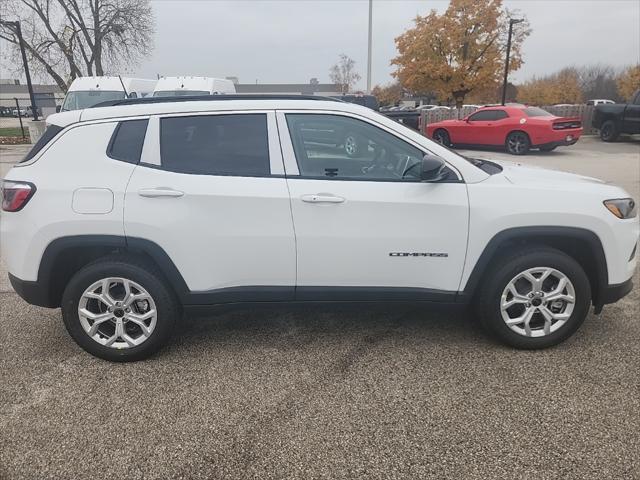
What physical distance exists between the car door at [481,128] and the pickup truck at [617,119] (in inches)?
247

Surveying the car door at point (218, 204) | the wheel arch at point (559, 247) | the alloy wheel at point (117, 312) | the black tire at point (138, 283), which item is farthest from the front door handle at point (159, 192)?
the wheel arch at point (559, 247)

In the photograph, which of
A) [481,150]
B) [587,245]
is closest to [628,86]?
[481,150]

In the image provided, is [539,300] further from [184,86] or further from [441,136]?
[441,136]

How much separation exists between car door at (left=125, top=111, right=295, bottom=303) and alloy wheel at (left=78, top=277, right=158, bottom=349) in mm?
340

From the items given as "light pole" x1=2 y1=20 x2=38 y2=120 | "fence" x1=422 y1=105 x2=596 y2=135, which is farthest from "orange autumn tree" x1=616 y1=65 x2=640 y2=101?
"light pole" x1=2 y1=20 x2=38 y2=120

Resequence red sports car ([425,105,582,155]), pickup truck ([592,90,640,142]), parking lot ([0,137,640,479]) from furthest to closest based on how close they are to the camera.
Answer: pickup truck ([592,90,640,142]) → red sports car ([425,105,582,155]) → parking lot ([0,137,640,479])

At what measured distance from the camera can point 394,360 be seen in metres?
3.23

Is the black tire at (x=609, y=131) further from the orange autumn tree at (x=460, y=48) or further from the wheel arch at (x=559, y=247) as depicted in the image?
the wheel arch at (x=559, y=247)

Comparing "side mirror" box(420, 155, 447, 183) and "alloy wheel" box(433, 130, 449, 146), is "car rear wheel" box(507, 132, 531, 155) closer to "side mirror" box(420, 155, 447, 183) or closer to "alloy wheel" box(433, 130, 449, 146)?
"alloy wheel" box(433, 130, 449, 146)

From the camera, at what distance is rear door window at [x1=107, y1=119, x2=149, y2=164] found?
10.1 ft

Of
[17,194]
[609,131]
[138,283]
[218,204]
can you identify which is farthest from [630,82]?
[17,194]

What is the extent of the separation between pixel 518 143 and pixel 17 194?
1557 centimetres

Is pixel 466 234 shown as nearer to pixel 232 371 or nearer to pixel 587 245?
pixel 587 245

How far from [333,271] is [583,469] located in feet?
5.54
